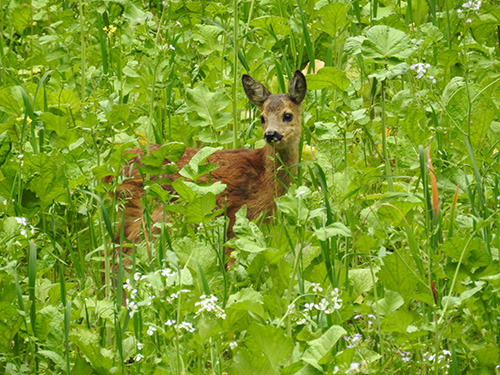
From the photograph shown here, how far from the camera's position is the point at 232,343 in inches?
126

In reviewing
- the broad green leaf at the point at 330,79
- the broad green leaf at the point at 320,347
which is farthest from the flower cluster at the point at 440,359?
the broad green leaf at the point at 330,79

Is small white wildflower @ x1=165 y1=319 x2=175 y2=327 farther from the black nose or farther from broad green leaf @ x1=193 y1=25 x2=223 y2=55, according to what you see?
broad green leaf @ x1=193 y1=25 x2=223 y2=55

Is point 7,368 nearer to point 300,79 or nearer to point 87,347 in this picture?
point 87,347

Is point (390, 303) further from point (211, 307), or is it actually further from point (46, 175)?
point (46, 175)

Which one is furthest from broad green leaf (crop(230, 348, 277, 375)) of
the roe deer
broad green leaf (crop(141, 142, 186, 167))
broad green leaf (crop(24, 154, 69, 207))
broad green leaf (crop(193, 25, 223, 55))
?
broad green leaf (crop(193, 25, 223, 55))

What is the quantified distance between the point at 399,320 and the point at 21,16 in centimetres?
561

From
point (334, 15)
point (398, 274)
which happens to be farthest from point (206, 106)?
point (398, 274)

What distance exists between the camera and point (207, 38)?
265 inches

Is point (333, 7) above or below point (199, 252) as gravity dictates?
above

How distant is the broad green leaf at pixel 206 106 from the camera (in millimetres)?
5703

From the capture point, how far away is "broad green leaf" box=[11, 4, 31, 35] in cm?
793

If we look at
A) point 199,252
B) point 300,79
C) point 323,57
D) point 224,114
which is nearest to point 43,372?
point 199,252

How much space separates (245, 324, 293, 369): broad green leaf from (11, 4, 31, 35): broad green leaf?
5.56 meters

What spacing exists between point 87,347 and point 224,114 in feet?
8.82
